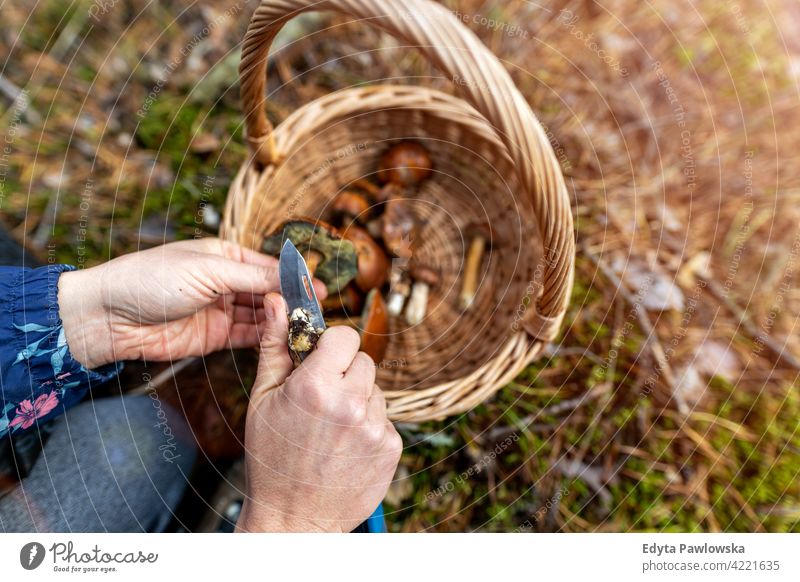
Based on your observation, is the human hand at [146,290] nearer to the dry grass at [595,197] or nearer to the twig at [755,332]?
the dry grass at [595,197]

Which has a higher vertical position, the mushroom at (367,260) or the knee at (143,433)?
the mushroom at (367,260)

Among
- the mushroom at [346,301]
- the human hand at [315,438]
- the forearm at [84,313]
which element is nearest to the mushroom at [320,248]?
the mushroom at [346,301]

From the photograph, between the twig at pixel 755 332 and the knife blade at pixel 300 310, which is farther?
the twig at pixel 755 332

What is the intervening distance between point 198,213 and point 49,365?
0.38 meters

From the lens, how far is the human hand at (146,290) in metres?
0.66

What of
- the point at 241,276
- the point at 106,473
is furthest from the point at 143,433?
the point at 241,276

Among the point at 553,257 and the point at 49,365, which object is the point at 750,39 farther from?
the point at 49,365

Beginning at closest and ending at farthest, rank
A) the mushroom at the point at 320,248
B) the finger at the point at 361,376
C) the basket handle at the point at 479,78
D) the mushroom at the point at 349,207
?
the basket handle at the point at 479,78 → the finger at the point at 361,376 → the mushroom at the point at 320,248 → the mushroom at the point at 349,207

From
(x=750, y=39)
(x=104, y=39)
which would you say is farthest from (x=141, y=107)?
(x=750, y=39)

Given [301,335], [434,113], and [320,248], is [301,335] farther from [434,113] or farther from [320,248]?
[434,113]

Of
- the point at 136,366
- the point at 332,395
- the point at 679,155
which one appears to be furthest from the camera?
the point at 679,155

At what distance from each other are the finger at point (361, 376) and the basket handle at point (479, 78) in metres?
0.24

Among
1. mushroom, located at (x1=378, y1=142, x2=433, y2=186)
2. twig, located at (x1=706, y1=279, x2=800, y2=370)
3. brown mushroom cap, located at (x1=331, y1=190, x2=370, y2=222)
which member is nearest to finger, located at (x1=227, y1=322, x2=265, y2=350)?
brown mushroom cap, located at (x1=331, y1=190, x2=370, y2=222)
